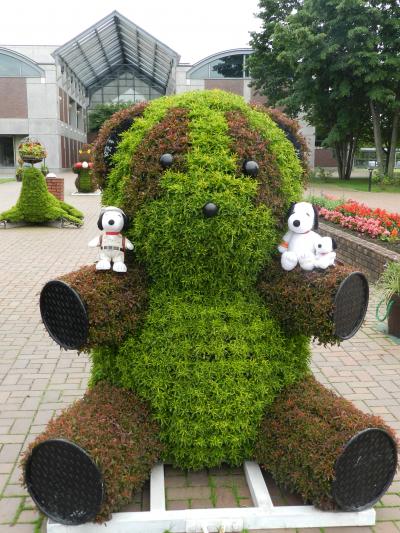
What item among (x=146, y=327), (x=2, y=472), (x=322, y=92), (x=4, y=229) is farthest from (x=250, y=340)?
(x=322, y=92)

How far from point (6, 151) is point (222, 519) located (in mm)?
38295

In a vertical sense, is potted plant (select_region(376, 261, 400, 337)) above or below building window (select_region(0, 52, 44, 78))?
below

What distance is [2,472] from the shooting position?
10.4 feet

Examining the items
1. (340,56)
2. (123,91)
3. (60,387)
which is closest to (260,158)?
(60,387)

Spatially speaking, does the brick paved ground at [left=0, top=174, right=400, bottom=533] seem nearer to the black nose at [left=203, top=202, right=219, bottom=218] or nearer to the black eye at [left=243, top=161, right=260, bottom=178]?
the black nose at [left=203, top=202, right=219, bottom=218]

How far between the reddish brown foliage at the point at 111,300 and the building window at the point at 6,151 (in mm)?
37302

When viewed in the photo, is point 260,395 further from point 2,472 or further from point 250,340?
point 2,472

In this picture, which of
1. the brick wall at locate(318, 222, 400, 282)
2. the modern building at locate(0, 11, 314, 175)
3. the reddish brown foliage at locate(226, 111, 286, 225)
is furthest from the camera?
the modern building at locate(0, 11, 314, 175)

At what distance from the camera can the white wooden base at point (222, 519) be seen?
8.30ft

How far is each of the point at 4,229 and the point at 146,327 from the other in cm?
1096

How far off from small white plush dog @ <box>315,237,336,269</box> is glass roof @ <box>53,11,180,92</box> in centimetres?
3445

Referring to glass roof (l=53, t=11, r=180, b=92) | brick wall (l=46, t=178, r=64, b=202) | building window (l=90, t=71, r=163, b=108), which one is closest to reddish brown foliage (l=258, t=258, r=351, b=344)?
brick wall (l=46, t=178, r=64, b=202)

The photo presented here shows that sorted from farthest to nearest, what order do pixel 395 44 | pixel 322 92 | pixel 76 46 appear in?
pixel 76 46, pixel 322 92, pixel 395 44

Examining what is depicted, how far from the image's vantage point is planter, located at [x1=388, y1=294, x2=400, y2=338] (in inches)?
223
